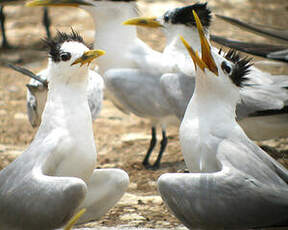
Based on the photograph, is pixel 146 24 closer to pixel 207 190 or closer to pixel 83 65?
pixel 83 65

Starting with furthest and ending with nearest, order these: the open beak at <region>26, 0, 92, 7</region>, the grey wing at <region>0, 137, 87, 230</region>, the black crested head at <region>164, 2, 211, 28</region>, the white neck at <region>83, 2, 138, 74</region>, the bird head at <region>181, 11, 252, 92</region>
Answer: the white neck at <region>83, 2, 138, 74</region> < the open beak at <region>26, 0, 92, 7</region> < the black crested head at <region>164, 2, 211, 28</region> < the bird head at <region>181, 11, 252, 92</region> < the grey wing at <region>0, 137, 87, 230</region>

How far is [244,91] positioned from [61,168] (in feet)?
6.48

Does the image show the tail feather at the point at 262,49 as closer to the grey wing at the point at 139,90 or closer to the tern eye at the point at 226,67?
the grey wing at the point at 139,90

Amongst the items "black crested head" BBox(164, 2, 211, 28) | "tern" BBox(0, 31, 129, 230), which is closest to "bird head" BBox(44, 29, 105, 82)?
"tern" BBox(0, 31, 129, 230)

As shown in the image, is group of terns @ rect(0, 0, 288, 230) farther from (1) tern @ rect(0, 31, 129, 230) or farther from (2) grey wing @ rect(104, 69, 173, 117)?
(2) grey wing @ rect(104, 69, 173, 117)

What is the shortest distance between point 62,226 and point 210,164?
88cm

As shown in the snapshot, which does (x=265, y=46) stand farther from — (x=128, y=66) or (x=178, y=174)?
(x=178, y=174)

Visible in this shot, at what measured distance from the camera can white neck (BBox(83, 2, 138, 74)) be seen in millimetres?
5492

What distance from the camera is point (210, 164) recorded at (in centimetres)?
338

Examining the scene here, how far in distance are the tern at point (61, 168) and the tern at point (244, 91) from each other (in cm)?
127

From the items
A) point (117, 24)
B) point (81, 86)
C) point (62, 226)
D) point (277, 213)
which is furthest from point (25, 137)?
point (277, 213)

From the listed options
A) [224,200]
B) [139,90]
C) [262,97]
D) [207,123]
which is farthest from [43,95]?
[224,200]

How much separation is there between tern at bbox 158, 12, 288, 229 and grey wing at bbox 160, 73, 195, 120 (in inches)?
43.3


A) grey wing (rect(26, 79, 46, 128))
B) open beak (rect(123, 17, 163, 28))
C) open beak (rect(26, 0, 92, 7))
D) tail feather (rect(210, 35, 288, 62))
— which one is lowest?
grey wing (rect(26, 79, 46, 128))
